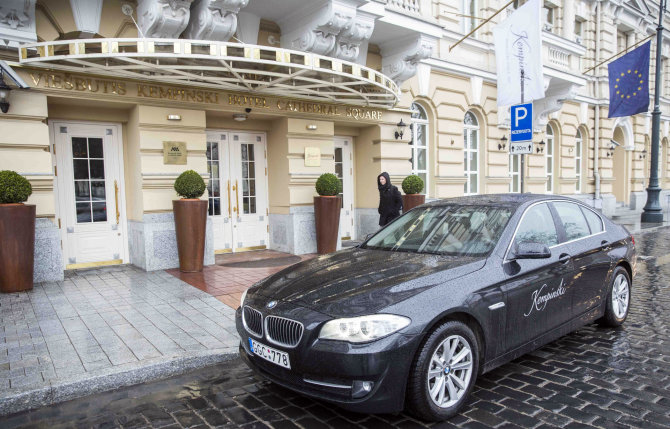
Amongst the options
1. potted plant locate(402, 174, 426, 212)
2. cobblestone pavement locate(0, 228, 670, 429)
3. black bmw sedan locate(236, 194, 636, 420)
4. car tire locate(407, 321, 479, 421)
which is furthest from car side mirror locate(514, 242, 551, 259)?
potted plant locate(402, 174, 426, 212)

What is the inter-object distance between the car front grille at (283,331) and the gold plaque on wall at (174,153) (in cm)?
622

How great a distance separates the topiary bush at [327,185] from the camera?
10.0 metres

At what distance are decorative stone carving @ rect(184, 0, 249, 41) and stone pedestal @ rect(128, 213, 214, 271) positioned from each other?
3403 millimetres

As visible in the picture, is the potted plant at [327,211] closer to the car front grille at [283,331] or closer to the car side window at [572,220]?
the car side window at [572,220]

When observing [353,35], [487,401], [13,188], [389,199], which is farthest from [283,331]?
[353,35]

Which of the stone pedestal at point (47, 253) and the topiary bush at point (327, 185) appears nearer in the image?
the stone pedestal at point (47, 253)

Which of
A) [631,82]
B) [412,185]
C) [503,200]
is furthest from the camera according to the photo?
[631,82]

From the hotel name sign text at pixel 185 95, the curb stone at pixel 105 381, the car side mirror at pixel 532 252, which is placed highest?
the hotel name sign text at pixel 185 95

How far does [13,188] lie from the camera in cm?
671

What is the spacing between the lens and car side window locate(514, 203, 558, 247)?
408 centimetres

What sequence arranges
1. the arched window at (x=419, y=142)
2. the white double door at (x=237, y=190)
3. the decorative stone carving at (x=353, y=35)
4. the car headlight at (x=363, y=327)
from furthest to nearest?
the arched window at (x=419, y=142)
the white double door at (x=237, y=190)
the decorative stone carving at (x=353, y=35)
the car headlight at (x=363, y=327)

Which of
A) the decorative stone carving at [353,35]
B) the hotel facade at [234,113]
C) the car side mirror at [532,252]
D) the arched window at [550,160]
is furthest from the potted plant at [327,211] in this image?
the arched window at [550,160]

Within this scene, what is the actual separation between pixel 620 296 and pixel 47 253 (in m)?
8.32

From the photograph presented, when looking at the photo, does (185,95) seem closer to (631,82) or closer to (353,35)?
(353,35)
